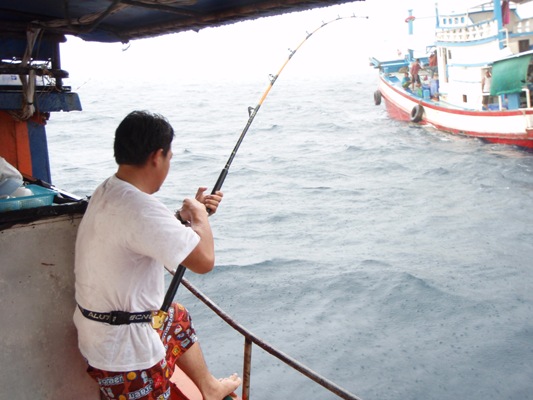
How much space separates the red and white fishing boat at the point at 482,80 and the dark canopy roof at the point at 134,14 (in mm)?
19306

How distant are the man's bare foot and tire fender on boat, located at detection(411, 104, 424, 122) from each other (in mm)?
27999

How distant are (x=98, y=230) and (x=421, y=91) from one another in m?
30.1

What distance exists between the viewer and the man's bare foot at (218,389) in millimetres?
2994

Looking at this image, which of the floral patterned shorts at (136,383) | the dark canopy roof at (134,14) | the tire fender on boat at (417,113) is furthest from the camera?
the tire fender on boat at (417,113)

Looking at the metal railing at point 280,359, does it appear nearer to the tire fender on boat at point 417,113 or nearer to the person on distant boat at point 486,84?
the person on distant boat at point 486,84

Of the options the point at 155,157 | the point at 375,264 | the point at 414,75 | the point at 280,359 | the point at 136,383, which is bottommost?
the point at 375,264

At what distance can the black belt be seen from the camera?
2154 mm

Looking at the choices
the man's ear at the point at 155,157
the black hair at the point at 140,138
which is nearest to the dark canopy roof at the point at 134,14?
the black hair at the point at 140,138

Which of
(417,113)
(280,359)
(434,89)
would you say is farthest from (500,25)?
(280,359)

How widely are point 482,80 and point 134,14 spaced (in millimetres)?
23165

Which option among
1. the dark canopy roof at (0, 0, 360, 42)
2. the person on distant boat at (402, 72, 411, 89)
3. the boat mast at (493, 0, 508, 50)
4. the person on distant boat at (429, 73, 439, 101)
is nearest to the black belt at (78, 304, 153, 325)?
the dark canopy roof at (0, 0, 360, 42)

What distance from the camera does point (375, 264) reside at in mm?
13984

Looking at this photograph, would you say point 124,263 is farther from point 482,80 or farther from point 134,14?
point 482,80

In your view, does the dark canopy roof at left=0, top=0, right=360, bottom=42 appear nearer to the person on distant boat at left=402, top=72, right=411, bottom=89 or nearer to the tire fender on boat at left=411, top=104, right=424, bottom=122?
the tire fender on boat at left=411, top=104, right=424, bottom=122
